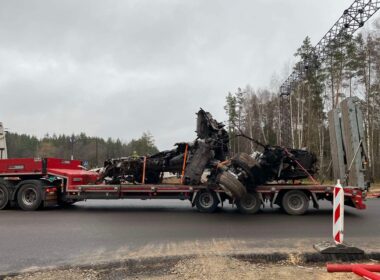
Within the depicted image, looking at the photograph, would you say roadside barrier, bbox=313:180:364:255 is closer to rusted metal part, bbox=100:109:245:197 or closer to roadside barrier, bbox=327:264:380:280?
roadside barrier, bbox=327:264:380:280

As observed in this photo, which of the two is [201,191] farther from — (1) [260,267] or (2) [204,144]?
(1) [260,267]

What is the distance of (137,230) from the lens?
930 cm

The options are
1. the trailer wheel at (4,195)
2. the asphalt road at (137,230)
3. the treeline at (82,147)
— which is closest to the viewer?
the asphalt road at (137,230)

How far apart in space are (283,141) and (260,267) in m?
45.6

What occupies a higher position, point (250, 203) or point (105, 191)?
point (105, 191)

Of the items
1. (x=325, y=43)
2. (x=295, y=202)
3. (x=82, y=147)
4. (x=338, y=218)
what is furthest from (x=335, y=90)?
(x=82, y=147)

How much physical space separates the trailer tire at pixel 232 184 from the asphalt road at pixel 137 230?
680mm

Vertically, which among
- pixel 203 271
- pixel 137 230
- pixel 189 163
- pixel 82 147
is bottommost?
pixel 203 271

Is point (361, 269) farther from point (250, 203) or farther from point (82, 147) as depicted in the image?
point (82, 147)

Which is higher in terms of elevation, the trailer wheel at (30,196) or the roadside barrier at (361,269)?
the trailer wheel at (30,196)

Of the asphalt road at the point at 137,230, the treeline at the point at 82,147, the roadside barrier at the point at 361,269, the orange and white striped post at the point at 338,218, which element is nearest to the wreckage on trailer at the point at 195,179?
the asphalt road at the point at 137,230

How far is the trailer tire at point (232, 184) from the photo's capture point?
1109 cm

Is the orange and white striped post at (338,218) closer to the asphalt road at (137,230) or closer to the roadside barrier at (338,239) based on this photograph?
the roadside barrier at (338,239)

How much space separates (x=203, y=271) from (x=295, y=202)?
6.80m
